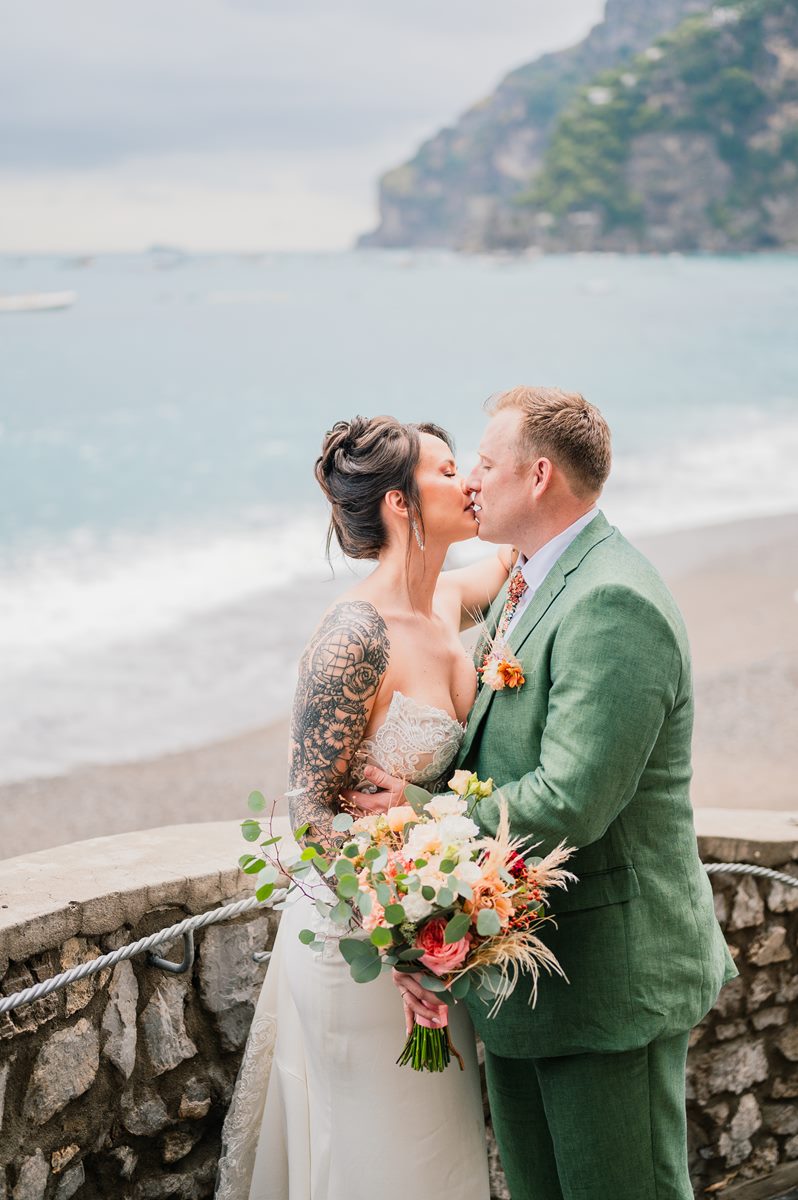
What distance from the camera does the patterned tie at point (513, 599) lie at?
108 inches

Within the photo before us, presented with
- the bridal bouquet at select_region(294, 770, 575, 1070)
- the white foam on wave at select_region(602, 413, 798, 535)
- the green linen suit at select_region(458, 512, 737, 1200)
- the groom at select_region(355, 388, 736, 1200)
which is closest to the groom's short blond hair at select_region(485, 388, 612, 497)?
the groom at select_region(355, 388, 736, 1200)

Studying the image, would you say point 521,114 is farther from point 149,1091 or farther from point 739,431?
point 149,1091

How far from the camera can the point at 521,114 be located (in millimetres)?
90938

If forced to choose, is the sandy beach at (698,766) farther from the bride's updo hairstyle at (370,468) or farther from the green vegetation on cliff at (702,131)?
the green vegetation on cliff at (702,131)

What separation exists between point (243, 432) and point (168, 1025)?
Answer: 1170 inches

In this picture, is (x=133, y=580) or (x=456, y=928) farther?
(x=133, y=580)

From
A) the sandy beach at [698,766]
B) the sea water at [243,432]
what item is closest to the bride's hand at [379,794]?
the sandy beach at [698,766]

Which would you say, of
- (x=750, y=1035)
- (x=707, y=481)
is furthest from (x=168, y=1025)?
(x=707, y=481)

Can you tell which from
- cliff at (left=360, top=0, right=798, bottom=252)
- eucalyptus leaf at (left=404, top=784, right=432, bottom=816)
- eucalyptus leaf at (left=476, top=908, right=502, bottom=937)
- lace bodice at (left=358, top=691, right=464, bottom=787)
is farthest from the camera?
cliff at (left=360, top=0, right=798, bottom=252)

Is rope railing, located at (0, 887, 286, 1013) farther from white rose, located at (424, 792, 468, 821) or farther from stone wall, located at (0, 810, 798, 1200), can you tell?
white rose, located at (424, 792, 468, 821)

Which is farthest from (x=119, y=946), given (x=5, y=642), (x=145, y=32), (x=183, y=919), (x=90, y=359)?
(x=145, y=32)

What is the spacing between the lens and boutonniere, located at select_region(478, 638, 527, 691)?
251 centimetres

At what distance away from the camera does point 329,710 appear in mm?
2615

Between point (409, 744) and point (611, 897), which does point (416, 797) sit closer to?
point (409, 744)
